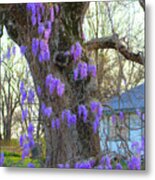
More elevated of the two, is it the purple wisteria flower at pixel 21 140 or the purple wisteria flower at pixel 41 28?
the purple wisteria flower at pixel 41 28

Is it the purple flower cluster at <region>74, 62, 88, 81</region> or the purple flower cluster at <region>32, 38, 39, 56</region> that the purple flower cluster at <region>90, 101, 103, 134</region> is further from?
the purple flower cluster at <region>32, 38, 39, 56</region>

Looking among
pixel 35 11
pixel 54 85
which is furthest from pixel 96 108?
pixel 35 11

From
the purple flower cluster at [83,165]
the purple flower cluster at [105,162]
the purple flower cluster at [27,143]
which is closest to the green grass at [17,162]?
the purple flower cluster at [27,143]

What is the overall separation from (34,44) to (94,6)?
0.41 metres

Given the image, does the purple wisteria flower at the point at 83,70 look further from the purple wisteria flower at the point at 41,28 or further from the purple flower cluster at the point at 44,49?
the purple wisteria flower at the point at 41,28

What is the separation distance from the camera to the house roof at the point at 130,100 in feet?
10.2

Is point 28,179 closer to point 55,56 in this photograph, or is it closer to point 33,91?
point 33,91

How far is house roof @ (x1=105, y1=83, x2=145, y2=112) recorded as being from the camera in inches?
122

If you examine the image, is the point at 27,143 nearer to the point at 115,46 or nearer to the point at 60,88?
the point at 60,88

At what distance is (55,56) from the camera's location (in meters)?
3.22

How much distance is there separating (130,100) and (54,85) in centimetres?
44

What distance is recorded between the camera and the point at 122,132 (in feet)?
10.3

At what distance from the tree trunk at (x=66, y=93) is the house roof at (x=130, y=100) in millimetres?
154

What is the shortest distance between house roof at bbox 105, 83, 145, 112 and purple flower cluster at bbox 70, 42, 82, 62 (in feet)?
1.02
